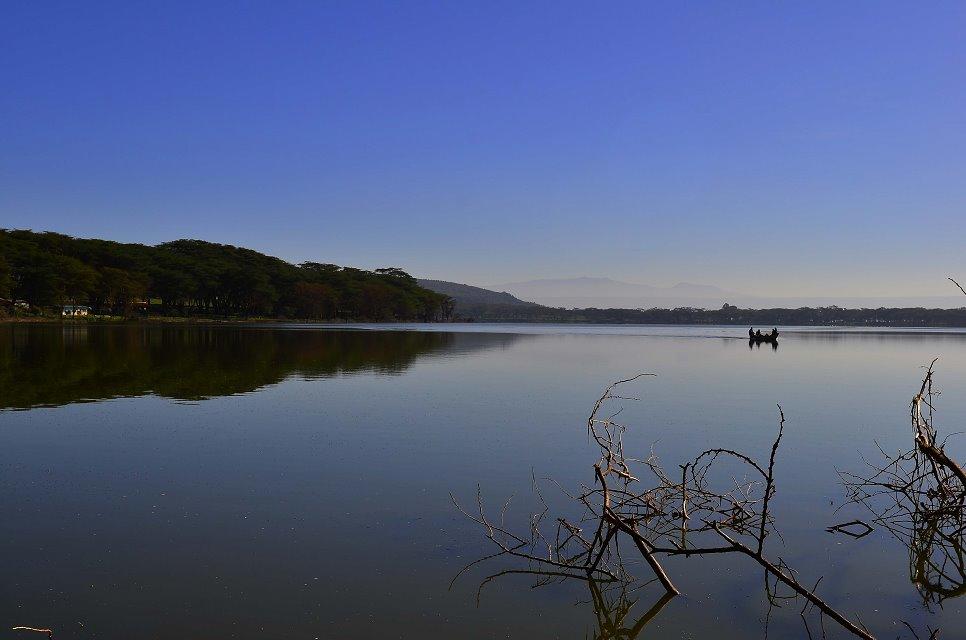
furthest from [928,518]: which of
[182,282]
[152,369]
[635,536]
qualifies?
[182,282]

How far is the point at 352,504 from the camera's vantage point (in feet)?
28.4

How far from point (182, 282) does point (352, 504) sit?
10248 cm

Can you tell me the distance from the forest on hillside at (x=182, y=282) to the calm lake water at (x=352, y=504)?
70035 mm

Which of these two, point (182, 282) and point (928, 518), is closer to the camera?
point (928, 518)

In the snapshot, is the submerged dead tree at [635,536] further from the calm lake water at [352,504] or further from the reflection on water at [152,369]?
the reflection on water at [152,369]

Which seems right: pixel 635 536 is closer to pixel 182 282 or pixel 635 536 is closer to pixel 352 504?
pixel 352 504

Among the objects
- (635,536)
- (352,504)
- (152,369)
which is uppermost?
(635,536)

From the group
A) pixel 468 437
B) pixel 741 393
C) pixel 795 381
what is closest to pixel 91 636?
pixel 468 437

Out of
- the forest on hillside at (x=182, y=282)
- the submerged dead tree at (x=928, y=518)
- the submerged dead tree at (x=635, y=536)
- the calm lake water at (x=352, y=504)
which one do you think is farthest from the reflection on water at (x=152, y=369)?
the forest on hillside at (x=182, y=282)

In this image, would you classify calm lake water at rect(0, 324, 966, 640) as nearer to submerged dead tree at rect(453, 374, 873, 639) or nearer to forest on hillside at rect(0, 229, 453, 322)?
submerged dead tree at rect(453, 374, 873, 639)

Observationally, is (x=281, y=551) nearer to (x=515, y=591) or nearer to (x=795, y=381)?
(x=515, y=591)

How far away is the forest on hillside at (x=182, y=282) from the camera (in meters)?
80.8

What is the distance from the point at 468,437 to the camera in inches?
524

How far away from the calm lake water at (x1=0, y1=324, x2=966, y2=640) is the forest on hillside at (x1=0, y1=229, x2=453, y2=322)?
70035mm
